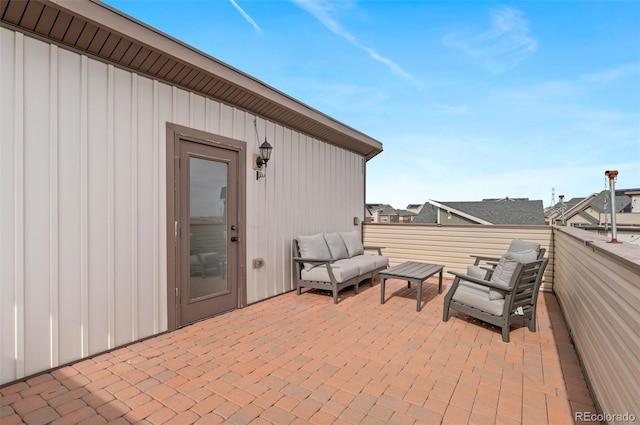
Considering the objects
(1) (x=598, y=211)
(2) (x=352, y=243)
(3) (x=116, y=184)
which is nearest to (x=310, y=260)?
(2) (x=352, y=243)

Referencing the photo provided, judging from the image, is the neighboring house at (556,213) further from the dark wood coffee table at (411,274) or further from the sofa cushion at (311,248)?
the sofa cushion at (311,248)

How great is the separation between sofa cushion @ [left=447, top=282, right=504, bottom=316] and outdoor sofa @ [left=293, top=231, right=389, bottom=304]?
167 centimetres

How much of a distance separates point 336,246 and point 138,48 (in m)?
4.12

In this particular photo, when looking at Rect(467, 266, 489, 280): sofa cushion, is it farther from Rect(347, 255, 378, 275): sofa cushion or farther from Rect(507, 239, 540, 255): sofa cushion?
Rect(347, 255, 378, 275): sofa cushion

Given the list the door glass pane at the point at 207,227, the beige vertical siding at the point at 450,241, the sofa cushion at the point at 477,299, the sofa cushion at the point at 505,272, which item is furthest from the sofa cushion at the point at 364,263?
the door glass pane at the point at 207,227

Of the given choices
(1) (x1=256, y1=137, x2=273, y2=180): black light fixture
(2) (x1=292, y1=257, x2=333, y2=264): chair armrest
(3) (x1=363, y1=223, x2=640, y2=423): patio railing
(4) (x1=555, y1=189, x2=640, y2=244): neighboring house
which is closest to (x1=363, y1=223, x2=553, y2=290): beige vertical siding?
(3) (x1=363, y1=223, x2=640, y2=423): patio railing

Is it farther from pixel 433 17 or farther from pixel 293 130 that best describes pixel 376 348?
pixel 433 17

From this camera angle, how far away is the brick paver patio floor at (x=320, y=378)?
6.38 feet

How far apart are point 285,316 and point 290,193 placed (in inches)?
84.0

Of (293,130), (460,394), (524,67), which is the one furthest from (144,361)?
(524,67)

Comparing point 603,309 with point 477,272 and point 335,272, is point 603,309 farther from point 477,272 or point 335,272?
point 335,272

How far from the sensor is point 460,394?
217 cm

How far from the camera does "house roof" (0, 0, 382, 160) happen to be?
2.27 m

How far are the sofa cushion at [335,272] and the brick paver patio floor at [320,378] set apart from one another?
0.97 metres
